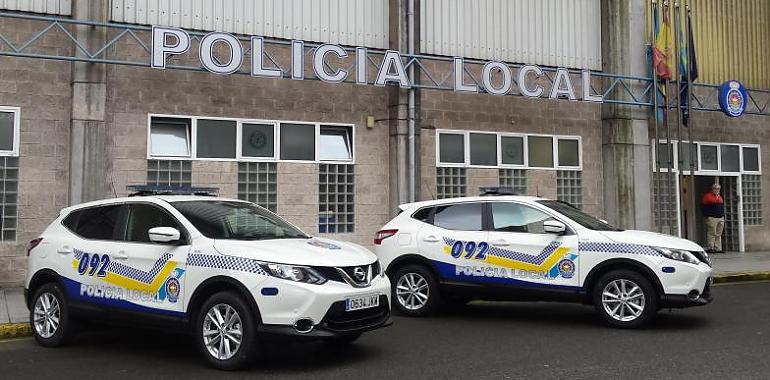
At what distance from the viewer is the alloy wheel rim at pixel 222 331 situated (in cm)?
657

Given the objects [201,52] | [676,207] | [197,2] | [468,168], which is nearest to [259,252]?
[201,52]

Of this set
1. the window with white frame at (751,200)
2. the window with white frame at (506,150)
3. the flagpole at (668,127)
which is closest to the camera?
the window with white frame at (506,150)

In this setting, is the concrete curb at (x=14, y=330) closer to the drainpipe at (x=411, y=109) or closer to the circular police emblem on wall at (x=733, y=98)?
the drainpipe at (x=411, y=109)

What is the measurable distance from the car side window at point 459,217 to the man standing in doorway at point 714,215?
437 inches

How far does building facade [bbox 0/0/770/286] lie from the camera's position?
494 inches

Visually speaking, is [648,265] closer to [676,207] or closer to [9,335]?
[9,335]

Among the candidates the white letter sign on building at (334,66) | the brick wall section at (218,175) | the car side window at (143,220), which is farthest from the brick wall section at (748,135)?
the car side window at (143,220)

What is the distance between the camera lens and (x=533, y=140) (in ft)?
56.2

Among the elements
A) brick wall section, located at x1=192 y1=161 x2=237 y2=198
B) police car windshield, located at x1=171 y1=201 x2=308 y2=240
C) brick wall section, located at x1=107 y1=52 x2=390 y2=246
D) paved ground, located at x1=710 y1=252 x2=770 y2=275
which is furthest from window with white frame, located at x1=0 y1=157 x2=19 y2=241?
paved ground, located at x1=710 y1=252 x2=770 y2=275

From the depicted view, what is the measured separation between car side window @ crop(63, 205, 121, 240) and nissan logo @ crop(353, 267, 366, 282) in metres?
2.67

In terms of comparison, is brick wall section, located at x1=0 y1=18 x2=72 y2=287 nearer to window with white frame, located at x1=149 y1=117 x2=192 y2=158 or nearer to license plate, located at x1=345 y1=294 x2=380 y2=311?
window with white frame, located at x1=149 y1=117 x2=192 y2=158

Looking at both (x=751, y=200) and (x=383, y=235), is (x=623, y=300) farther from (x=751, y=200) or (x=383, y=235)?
(x=751, y=200)

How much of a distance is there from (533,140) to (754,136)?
718 centimetres

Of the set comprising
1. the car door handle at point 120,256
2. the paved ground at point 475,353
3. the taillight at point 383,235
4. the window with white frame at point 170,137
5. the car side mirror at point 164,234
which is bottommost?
the paved ground at point 475,353
